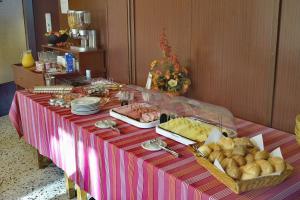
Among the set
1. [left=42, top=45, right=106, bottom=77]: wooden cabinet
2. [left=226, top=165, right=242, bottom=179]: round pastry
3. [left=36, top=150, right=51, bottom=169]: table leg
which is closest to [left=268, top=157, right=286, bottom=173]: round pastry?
[left=226, top=165, right=242, bottom=179]: round pastry

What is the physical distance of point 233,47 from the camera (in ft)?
6.01

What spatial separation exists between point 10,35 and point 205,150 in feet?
13.9

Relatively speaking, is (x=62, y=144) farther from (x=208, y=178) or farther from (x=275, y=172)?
(x=275, y=172)

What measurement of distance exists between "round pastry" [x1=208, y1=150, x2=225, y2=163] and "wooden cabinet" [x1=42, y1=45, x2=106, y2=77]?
6.09 feet

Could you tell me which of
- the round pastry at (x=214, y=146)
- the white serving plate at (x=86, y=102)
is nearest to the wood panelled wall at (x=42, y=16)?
the white serving plate at (x=86, y=102)

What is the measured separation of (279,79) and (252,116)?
0.27 metres

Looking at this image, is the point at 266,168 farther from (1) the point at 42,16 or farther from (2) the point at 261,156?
(1) the point at 42,16

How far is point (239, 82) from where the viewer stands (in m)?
1.85

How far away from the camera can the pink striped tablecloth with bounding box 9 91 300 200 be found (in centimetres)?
110

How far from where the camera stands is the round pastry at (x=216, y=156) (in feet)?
3.62

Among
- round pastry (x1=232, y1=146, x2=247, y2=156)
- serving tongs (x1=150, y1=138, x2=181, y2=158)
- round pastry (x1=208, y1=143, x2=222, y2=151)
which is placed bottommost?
serving tongs (x1=150, y1=138, x2=181, y2=158)

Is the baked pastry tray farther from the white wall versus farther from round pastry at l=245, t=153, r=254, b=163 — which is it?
the white wall

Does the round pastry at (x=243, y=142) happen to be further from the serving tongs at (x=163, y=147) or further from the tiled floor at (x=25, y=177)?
the tiled floor at (x=25, y=177)

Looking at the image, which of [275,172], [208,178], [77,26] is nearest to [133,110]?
[208,178]
